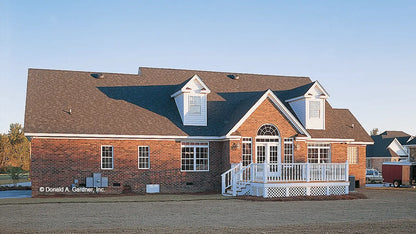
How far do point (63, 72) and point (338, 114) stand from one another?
19941 mm

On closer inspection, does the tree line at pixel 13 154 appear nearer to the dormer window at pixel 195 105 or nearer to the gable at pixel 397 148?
the dormer window at pixel 195 105

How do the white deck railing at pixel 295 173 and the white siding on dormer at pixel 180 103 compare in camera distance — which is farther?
the white siding on dormer at pixel 180 103

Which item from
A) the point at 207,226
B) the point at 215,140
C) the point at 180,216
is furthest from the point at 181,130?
the point at 207,226

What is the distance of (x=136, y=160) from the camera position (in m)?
27.4

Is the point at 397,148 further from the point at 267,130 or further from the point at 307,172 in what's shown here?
the point at 307,172

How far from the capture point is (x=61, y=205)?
2031 cm

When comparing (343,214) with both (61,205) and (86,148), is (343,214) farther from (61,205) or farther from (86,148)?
(86,148)

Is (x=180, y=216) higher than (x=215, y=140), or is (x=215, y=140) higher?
(x=215, y=140)

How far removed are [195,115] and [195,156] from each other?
264 cm

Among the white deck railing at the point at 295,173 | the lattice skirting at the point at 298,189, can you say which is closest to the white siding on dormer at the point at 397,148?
the white deck railing at the point at 295,173

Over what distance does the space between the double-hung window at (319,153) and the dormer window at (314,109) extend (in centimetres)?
196

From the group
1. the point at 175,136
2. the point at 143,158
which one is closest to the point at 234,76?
the point at 175,136

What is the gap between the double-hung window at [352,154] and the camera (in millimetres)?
34688

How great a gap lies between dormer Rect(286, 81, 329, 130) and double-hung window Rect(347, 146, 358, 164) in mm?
4530
